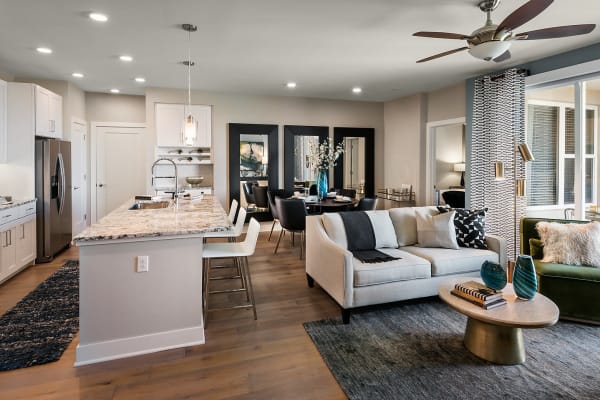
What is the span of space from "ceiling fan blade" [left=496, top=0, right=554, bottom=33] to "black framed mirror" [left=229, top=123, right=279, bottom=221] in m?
4.80

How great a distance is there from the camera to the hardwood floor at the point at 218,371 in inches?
80.2

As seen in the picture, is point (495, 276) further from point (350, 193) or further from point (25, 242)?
point (25, 242)

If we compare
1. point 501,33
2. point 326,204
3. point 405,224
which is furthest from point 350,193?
point 501,33

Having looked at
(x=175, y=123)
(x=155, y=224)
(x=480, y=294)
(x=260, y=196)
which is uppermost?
(x=175, y=123)

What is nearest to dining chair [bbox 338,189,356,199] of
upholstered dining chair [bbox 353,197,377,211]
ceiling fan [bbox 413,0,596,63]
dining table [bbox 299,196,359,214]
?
dining table [bbox 299,196,359,214]

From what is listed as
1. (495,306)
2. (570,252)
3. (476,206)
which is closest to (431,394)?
(495,306)

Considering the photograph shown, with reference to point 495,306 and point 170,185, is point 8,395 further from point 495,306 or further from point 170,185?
point 170,185

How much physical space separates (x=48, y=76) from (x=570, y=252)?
697 centimetres

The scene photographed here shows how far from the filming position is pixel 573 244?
3.04 m

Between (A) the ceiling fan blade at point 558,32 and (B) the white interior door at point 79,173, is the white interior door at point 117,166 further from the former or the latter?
(A) the ceiling fan blade at point 558,32

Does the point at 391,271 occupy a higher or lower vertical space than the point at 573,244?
lower

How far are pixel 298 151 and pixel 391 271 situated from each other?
4427 millimetres

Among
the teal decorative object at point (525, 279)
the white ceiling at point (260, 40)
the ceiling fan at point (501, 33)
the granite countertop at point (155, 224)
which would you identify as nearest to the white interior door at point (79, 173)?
the white ceiling at point (260, 40)

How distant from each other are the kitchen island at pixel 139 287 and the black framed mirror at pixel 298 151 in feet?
14.5
